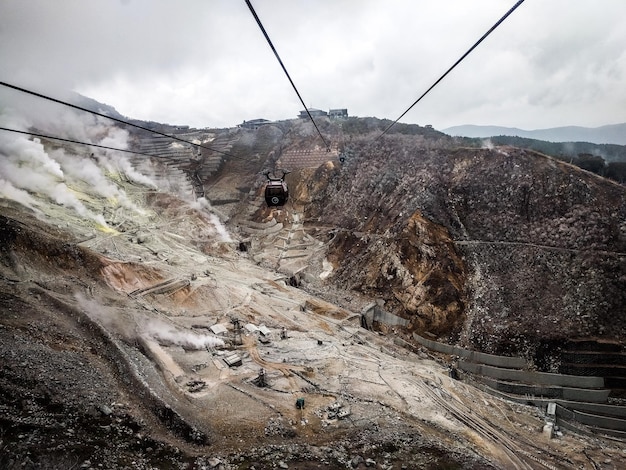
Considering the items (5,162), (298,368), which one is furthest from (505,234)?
(5,162)

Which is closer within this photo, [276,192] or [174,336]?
[276,192]

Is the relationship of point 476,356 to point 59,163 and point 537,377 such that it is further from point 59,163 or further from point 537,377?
point 59,163

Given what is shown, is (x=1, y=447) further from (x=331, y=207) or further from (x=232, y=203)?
(x=232, y=203)

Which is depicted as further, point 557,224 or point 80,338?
point 557,224

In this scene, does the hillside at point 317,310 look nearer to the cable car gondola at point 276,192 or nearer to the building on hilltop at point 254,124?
the cable car gondola at point 276,192

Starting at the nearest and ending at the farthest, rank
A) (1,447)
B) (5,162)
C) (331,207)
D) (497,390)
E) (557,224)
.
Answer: (1,447) → (497,390) → (557,224) → (5,162) → (331,207)

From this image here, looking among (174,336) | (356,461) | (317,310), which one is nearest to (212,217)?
(317,310)

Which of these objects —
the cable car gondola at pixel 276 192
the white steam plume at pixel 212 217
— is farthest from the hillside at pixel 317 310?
the cable car gondola at pixel 276 192

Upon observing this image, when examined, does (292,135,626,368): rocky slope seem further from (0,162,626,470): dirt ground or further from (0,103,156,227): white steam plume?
(0,103,156,227): white steam plume

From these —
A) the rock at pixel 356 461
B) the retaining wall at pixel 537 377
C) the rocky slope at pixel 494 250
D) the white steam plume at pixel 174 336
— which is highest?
the rocky slope at pixel 494 250
